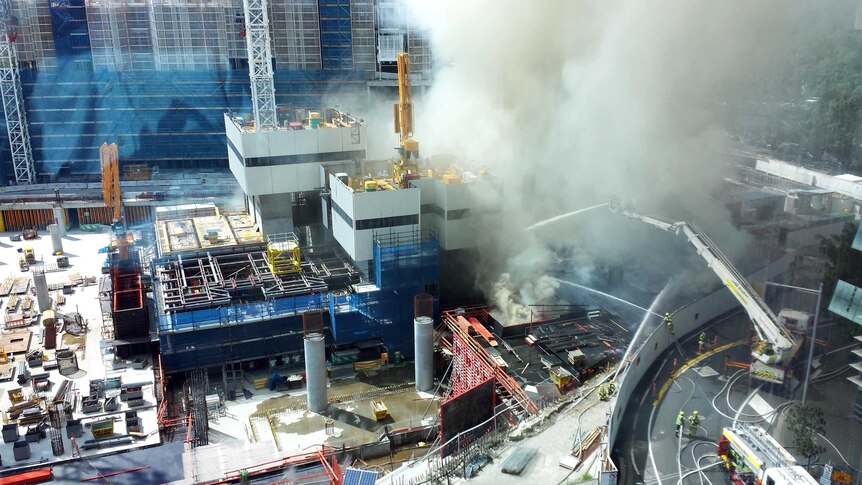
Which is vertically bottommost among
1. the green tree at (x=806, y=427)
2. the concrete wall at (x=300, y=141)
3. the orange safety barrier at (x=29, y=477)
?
the orange safety barrier at (x=29, y=477)

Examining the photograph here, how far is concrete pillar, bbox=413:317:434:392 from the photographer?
793 inches

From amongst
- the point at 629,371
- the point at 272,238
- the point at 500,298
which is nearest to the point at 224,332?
the point at 272,238

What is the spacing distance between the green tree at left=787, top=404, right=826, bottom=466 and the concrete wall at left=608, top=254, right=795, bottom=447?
3415 millimetres

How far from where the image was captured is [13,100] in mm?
40031

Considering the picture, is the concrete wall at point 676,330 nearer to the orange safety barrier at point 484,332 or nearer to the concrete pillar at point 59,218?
the orange safety barrier at point 484,332

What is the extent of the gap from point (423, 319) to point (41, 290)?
13.9 m

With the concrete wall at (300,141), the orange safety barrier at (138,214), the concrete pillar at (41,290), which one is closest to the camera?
the concrete pillar at (41,290)

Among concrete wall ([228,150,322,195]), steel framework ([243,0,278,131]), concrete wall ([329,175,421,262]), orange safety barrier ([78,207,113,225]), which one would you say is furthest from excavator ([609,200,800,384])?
orange safety barrier ([78,207,113,225])

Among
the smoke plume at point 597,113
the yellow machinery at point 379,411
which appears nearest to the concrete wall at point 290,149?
the smoke plume at point 597,113

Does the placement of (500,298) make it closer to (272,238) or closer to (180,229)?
(272,238)

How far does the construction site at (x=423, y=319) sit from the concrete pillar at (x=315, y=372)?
0.05 m

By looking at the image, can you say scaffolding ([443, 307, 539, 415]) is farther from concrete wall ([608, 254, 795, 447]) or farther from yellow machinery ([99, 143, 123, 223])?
yellow machinery ([99, 143, 123, 223])

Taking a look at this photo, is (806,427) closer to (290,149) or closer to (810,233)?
(810,233)

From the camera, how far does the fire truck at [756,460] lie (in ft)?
40.4
